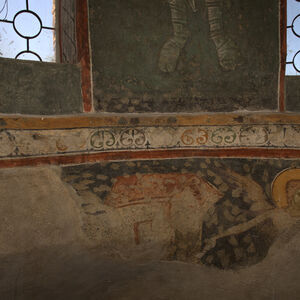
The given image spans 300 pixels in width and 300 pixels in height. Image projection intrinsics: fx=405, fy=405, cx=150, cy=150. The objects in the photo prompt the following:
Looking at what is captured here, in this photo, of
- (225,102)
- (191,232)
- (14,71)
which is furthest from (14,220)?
(225,102)

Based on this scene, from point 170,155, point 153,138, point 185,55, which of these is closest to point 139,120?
point 153,138

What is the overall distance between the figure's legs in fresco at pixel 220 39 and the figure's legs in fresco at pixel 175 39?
21cm

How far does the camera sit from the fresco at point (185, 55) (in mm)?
3145

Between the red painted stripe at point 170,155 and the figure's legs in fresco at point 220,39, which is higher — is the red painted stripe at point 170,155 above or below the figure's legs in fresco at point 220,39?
below

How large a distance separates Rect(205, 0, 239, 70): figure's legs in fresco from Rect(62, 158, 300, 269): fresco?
0.82 metres

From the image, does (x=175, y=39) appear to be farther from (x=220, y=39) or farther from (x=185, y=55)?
(x=220, y=39)

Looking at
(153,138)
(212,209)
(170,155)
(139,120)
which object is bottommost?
(212,209)

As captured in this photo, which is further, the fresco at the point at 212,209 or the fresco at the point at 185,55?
the fresco at the point at 212,209

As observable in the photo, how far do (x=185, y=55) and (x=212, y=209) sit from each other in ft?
4.25

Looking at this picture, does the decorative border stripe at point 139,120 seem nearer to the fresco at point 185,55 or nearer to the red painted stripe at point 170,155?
the fresco at point 185,55

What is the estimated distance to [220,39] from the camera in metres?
3.31

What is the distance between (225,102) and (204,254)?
4.22ft

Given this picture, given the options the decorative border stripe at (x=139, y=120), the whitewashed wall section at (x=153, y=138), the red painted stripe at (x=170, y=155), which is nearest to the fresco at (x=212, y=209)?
the red painted stripe at (x=170, y=155)

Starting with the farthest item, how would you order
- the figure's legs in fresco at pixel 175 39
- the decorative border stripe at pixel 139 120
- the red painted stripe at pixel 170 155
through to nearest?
the figure's legs in fresco at pixel 175 39
the red painted stripe at pixel 170 155
the decorative border stripe at pixel 139 120
